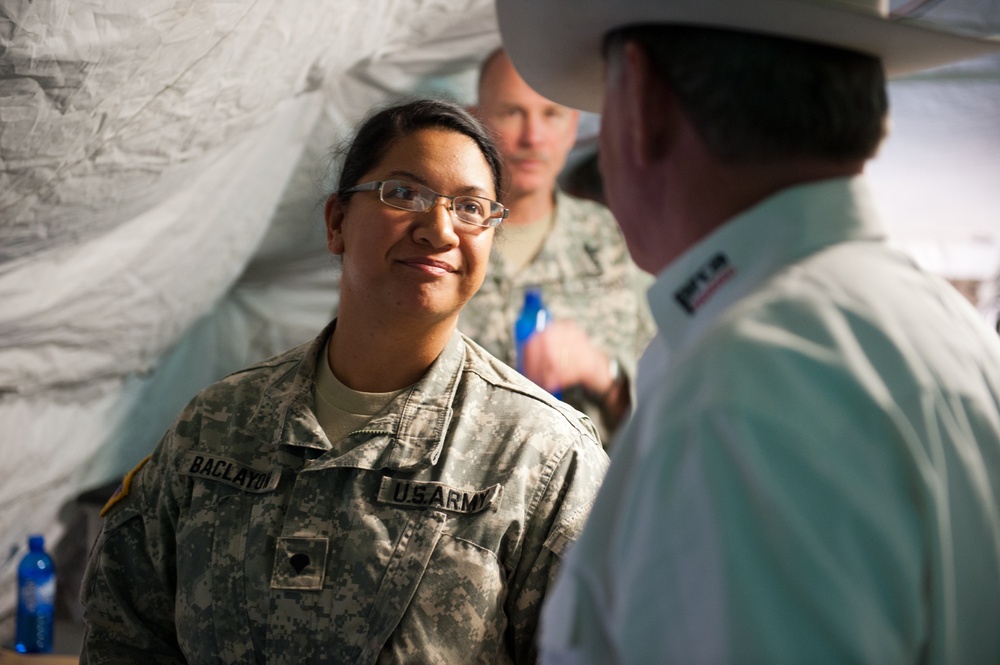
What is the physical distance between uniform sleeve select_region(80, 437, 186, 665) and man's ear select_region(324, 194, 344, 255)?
45 centimetres

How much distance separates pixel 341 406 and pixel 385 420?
11 centimetres

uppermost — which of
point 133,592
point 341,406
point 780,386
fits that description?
point 780,386

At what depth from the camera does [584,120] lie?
292 cm

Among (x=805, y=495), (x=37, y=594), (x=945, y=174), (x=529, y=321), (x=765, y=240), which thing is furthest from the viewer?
(x=945, y=174)

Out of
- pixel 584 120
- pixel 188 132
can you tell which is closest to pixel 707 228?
pixel 188 132

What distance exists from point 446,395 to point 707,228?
693 millimetres

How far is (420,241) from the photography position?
1352 mm

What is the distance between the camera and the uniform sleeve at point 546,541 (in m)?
1.25

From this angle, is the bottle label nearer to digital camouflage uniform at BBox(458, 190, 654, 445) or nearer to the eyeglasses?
digital camouflage uniform at BBox(458, 190, 654, 445)

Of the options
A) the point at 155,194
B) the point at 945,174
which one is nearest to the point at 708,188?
the point at 155,194

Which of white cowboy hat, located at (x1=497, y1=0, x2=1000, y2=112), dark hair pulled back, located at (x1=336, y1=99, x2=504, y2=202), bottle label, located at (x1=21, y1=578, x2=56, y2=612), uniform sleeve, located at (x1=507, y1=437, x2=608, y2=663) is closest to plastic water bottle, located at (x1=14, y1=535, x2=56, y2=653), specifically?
bottle label, located at (x1=21, y1=578, x2=56, y2=612)

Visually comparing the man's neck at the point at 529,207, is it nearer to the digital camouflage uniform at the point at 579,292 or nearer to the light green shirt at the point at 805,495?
the digital camouflage uniform at the point at 579,292

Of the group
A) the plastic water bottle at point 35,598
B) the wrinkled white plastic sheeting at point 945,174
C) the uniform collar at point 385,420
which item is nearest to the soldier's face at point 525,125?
the wrinkled white plastic sheeting at point 945,174

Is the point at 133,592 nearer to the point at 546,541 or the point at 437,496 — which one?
the point at 437,496
